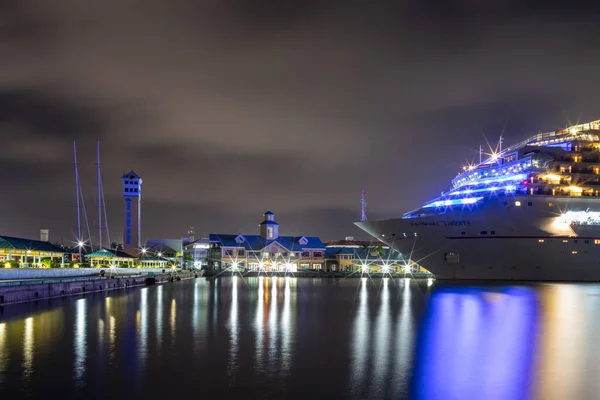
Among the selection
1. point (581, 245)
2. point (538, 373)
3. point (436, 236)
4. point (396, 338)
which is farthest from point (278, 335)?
point (581, 245)

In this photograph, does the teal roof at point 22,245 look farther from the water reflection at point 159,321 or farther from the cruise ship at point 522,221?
the cruise ship at point 522,221

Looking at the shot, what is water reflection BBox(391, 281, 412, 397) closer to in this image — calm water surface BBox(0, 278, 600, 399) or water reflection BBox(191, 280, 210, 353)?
calm water surface BBox(0, 278, 600, 399)

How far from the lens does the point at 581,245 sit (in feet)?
183

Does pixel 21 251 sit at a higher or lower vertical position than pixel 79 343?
higher

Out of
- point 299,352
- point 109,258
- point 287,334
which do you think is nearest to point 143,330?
point 287,334

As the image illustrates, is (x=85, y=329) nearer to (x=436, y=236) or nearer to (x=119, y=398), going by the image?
(x=119, y=398)

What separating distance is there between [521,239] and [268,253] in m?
59.4

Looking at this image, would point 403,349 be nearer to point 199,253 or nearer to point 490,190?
point 490,190

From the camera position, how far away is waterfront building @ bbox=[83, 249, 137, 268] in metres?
71.4

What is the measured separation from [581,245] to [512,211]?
8.46m

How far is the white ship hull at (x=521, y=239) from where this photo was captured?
55000mm

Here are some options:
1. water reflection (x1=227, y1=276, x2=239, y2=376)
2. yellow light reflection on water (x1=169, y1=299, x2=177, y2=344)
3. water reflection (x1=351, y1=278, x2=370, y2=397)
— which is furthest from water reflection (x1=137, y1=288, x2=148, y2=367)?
water reflection (x1=351, y1=278, x2=370, y2=397)

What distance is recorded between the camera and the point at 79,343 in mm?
21219

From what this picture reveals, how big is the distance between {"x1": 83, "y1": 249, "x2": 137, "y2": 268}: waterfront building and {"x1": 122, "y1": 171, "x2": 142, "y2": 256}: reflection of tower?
15615 millimetres
